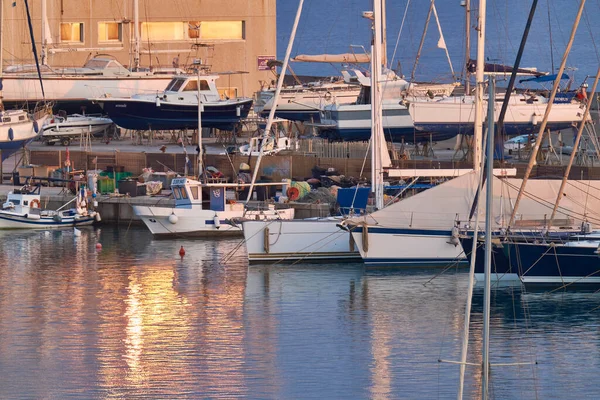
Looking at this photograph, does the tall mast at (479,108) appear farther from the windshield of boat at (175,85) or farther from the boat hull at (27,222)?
the windshield of boat at (175,85)

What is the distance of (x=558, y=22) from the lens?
50906 mm

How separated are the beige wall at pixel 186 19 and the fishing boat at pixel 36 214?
15.8 m

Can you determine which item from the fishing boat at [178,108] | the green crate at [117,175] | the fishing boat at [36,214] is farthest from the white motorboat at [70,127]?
the fishing boat at [36,214]

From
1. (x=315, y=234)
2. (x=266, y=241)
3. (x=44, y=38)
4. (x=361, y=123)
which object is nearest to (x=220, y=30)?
(x=44, y=38)

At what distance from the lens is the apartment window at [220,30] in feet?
175

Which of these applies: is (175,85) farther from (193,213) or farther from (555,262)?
(555,262)

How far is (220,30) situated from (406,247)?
86.4 ft

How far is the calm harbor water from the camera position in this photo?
20.2m

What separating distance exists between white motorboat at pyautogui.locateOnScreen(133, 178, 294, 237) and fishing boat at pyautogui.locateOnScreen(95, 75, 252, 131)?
34.8ft

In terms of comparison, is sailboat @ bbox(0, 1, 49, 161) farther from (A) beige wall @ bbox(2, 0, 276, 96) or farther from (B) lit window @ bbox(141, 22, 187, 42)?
(B) lit window @ bbox(141, 22, 187, 42)

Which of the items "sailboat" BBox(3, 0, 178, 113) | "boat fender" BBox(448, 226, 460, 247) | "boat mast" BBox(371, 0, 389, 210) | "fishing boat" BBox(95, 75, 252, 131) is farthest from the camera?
"sailboat" BBox(3, 0, 178, 113)

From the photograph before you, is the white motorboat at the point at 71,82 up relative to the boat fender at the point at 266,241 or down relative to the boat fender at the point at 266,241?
up

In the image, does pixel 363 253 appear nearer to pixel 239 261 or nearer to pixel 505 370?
pixel 239 261

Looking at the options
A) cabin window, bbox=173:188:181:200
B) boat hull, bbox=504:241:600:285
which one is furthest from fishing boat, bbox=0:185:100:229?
boat hull, bbox=504:241:600:285
